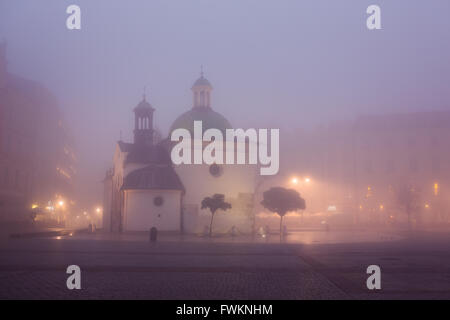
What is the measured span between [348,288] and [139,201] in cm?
3373

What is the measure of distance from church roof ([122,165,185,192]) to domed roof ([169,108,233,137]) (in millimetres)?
5408

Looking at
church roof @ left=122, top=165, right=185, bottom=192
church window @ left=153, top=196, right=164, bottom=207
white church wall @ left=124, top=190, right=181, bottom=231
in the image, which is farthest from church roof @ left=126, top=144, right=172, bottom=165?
church window @ left=153, top=196, right=164, bottom=207

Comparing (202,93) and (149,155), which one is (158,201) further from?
(202,93)

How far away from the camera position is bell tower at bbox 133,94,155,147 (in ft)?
169

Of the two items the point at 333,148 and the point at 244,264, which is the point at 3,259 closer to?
the point at 244,264

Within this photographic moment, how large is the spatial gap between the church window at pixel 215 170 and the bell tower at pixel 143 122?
7763 millimetres

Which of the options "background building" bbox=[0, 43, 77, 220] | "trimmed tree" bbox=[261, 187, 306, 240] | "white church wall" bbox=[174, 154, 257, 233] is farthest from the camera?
"background building" bbox=[0, 43, 77, 220]

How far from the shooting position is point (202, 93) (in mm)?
51594

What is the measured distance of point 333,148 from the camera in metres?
90.0

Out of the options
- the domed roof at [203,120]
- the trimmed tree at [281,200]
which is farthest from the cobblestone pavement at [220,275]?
the domed roof at [203,120]

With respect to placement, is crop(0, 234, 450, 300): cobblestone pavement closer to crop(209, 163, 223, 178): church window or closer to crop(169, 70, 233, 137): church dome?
crop(209, 163, 223, 178): church window

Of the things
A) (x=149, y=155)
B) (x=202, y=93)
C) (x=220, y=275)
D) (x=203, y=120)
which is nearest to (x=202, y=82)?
(x=202, y=93)

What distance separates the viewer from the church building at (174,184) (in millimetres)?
44031

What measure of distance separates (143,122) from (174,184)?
10.3 meters
